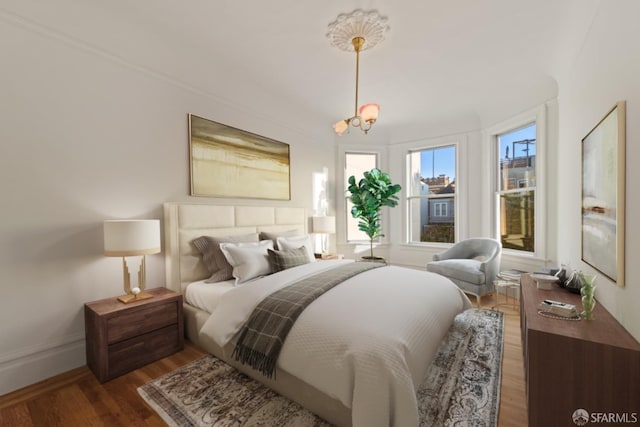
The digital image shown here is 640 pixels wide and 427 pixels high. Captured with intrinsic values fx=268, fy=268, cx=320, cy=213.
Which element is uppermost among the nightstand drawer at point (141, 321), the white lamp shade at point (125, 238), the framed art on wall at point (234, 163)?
the framed art on wall at point (234, 163)

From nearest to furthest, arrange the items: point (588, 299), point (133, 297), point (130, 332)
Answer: point (588, 299), point (130, 332), point (133, 297)

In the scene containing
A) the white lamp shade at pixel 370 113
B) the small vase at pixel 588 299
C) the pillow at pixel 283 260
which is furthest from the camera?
the pillow at pixel 283 260

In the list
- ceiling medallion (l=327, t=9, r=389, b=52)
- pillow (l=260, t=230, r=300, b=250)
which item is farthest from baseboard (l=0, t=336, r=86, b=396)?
ceiling medallion (l=327, t=9, r=389, b=52)

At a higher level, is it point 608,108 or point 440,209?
point 608,108

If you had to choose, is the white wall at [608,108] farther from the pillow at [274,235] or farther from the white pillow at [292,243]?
the pillow at [274,235]

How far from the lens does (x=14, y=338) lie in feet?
6.07

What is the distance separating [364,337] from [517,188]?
12.4ft

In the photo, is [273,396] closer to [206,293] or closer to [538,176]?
[206,293]

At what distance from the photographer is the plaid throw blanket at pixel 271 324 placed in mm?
1615

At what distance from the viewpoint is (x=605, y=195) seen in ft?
5.28

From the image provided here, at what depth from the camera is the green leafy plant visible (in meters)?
4.66

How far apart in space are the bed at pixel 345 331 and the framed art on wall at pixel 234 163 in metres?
0.45

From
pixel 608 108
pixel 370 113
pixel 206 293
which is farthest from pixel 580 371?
pixel 206 293

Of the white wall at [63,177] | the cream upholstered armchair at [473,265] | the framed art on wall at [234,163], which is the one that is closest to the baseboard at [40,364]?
the white wall at [63,177]
